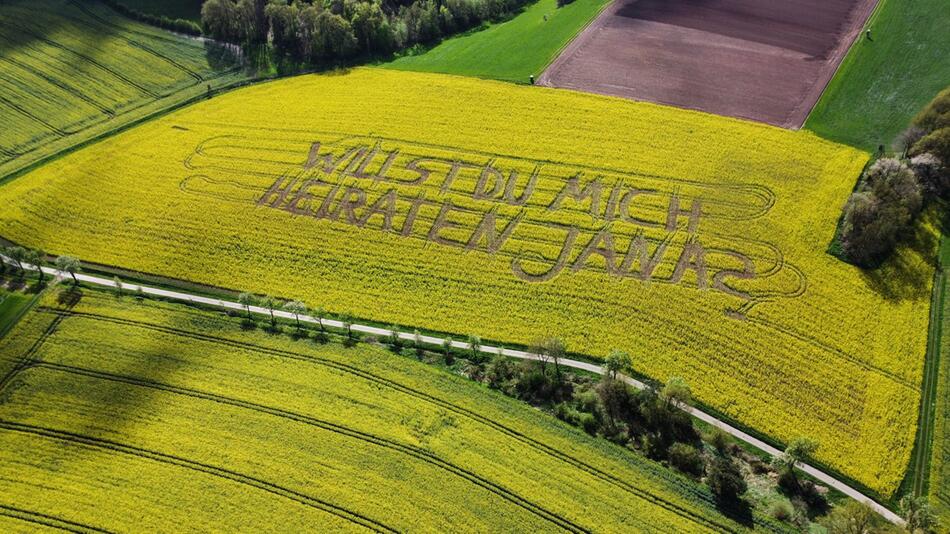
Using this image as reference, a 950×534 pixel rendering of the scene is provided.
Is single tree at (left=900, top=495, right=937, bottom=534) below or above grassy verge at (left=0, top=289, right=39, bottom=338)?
below

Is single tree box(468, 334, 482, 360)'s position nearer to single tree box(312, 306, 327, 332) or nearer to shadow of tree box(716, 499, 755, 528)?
single tree box(312, 306, 327, 332)

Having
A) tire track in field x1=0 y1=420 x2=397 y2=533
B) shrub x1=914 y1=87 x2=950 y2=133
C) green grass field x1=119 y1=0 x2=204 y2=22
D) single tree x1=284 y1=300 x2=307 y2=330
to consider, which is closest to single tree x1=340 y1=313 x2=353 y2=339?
single tree x1=284 y1=300 x2=307 y2=330

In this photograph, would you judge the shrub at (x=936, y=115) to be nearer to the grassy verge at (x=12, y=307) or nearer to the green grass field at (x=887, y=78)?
the green grass field at (x=887, y=78)

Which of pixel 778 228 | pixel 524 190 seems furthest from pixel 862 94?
pixel 524 190

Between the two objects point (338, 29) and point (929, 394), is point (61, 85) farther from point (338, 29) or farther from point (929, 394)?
point (929, 394)

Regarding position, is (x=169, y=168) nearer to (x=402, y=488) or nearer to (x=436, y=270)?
(x=436, y=270)
